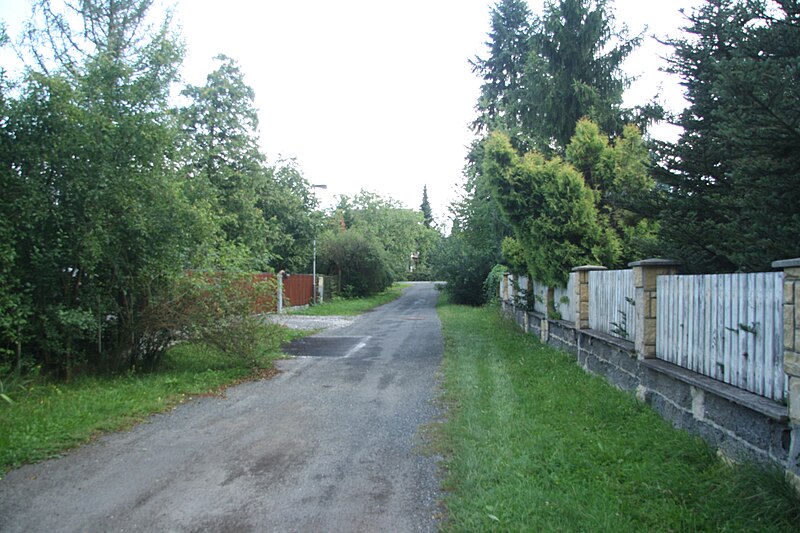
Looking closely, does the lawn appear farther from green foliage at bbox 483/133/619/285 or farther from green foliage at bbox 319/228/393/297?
green foliage at bbox 319/228/393/297

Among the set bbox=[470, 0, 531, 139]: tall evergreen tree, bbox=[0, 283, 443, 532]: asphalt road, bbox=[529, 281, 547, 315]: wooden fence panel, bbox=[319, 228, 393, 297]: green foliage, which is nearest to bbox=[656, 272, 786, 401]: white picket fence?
bbox=[0, 283, 443, 532]: asphalt road

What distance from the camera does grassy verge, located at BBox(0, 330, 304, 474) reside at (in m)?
5.25

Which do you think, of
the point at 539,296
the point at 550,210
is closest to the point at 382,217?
the point at 539,296

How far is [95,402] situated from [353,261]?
2936 centimetres

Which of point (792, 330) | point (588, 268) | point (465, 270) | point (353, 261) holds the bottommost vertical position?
point (792, 330)

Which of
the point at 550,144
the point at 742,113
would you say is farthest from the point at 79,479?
the point at 550,144

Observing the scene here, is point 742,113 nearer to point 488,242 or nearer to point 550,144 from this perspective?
point 550,144

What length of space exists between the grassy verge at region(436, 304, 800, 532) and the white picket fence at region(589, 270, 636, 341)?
0.87m

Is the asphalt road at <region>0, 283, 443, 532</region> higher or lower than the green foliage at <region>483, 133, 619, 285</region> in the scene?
lower

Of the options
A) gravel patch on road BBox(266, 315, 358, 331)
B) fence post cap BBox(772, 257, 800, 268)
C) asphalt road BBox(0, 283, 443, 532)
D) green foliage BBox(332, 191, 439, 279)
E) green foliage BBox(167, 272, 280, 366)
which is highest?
green foliage BBox(332, 191, 439, 279)

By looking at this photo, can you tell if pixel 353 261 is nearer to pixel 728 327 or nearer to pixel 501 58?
pixel 501 58

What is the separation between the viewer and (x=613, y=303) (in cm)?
798

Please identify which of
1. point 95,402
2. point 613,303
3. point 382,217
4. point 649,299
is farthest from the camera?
point 382,217

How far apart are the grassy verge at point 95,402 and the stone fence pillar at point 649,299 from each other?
5.84m
